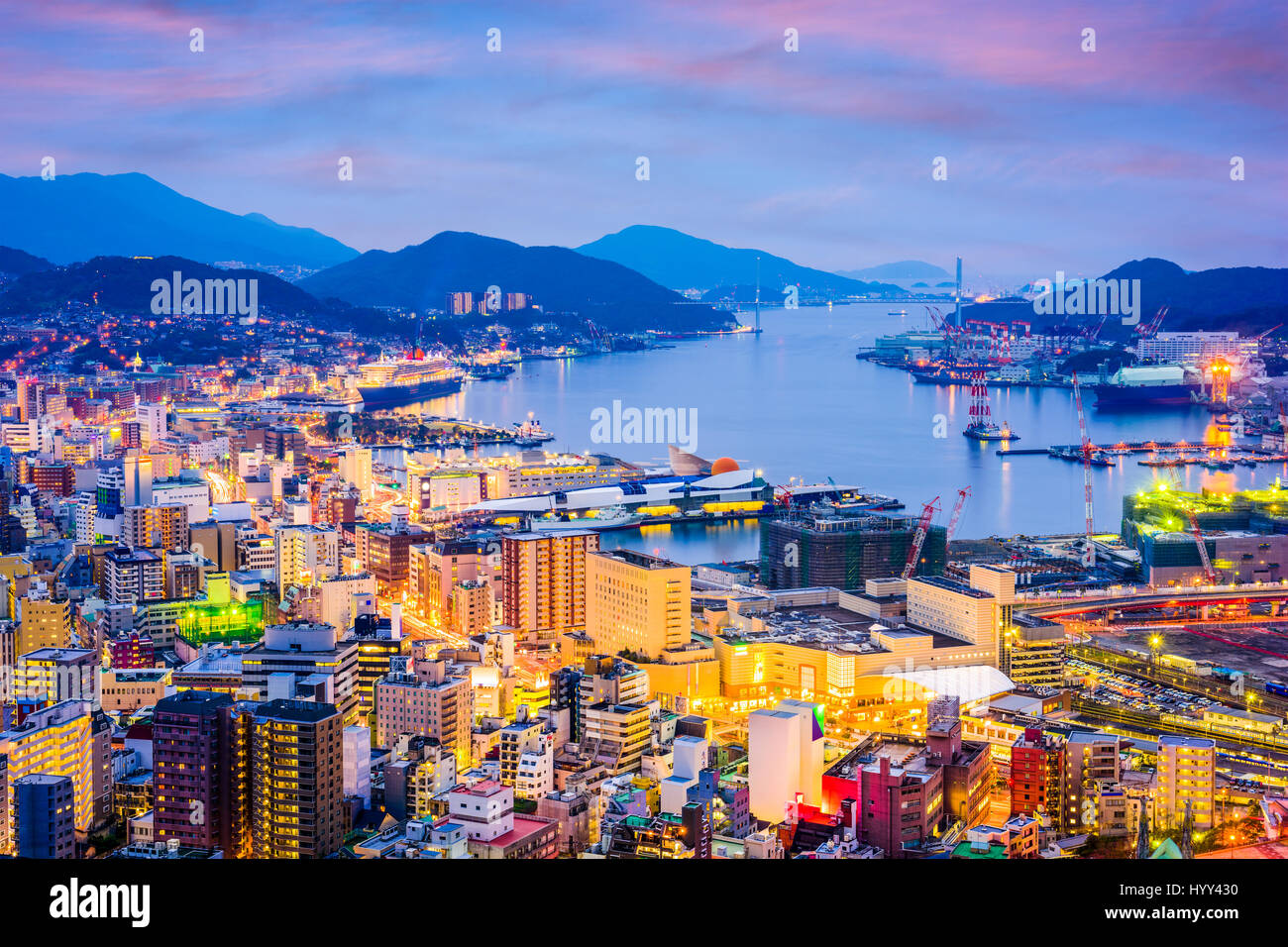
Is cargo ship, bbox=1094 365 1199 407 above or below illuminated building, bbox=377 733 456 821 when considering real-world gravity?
above

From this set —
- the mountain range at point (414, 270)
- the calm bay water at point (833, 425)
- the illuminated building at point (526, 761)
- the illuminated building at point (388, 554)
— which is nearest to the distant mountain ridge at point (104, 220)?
the mountain range at point (414, 270)

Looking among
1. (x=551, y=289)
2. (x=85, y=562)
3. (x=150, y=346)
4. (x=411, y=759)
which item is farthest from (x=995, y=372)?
(x=411, y=759)

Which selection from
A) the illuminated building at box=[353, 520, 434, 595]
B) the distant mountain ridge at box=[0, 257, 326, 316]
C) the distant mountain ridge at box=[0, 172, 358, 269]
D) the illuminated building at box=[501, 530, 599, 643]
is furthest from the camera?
the distant mountain ridge at box=[0, 257, 326, 316]

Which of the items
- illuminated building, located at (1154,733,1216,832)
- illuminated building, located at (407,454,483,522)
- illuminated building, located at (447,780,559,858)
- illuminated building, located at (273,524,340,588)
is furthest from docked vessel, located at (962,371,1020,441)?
illuminated building, located at (447,780,559,858)

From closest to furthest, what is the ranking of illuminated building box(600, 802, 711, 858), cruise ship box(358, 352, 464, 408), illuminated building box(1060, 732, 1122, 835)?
illuminated building box(600, 802, 711, 858)
illuminated building box(1060, 732, 1122, 835)
cruise ship box(358, 352, 464, 408)

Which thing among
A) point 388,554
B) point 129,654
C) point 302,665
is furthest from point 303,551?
point 302,665

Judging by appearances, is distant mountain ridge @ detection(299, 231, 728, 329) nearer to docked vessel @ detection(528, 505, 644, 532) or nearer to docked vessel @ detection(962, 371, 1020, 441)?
docked vessel @ detection(962, 371, 1020, 441)
